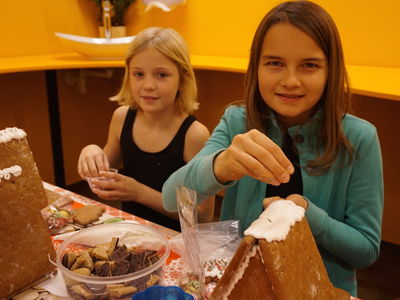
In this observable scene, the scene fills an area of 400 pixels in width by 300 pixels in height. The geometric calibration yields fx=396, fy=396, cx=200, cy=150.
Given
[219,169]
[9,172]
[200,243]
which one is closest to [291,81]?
[219,169]

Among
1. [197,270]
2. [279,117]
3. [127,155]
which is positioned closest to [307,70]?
[279,117]

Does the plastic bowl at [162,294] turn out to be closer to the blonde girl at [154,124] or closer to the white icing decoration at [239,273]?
the white icing decoration at [239,273]

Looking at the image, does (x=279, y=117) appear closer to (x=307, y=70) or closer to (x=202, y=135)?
(x=307, y=70)

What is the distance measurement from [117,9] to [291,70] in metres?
2.29

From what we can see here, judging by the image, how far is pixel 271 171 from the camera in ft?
2.31

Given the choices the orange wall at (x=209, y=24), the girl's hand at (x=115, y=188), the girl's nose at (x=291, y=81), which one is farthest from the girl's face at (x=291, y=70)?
the orange wall at (x=209, y=24)

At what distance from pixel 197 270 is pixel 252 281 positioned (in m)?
0.18

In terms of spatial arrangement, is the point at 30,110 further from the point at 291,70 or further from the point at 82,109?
the point at 291,70

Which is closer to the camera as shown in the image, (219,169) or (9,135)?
(9,135)

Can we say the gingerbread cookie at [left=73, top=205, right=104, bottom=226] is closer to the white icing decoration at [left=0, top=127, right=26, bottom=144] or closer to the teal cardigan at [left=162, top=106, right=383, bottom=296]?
the teal cardigan at [left=162, top=106, right=383, bottom=296]

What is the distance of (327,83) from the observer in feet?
3.26

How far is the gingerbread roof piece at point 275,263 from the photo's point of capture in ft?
1.74

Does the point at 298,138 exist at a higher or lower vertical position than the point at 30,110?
higher

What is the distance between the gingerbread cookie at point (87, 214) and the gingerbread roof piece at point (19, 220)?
0.22 meters
